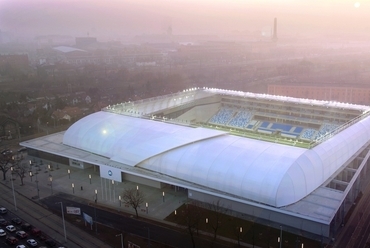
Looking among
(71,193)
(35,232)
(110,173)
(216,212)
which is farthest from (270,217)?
(71,193)

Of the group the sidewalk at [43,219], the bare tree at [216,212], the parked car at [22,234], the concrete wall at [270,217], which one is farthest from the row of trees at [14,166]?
the bare tree at [216,212]

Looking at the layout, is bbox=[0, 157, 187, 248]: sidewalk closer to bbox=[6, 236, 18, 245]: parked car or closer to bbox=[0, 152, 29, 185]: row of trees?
bbox=[0, 152, 29, 185]: row of trees

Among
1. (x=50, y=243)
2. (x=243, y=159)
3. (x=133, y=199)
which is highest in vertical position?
(x=243, y=159)

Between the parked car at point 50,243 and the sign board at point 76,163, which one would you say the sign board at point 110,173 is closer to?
the sign board at point 76,163

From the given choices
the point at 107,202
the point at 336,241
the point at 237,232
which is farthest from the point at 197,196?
the point at 336,241

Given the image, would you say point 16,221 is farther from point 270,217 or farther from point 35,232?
point 270,217

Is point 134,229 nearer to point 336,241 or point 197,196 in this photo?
point 197,196
